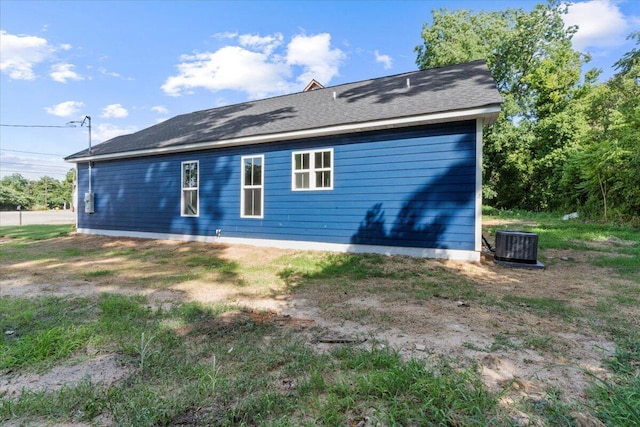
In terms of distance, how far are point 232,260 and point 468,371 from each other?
544cm

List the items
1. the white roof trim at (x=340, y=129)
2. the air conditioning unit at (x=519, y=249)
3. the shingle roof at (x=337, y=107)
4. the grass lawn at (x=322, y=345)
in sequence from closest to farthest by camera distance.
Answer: the grass lawn at (x=322, y=345), the air conditioning unit at (x=519, y=249), the white roof trim at (x=340, y=129), the shingle roof at (x=337, y=107)

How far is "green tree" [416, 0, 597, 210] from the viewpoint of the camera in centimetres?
1752

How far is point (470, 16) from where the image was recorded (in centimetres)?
2045

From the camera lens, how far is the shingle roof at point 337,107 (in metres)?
6.53

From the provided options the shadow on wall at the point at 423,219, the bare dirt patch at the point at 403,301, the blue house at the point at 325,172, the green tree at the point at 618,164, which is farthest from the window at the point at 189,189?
the green tree at the point at 618,164

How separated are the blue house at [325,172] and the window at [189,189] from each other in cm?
3

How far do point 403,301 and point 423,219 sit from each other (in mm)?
2907

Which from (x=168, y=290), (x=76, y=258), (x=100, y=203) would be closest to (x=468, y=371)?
(x=168, y=290)

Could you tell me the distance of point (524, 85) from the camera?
65.8 ft

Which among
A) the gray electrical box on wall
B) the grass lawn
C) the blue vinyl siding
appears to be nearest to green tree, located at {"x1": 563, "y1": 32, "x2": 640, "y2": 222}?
the grass lawn

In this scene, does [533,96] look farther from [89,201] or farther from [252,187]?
[89,201]

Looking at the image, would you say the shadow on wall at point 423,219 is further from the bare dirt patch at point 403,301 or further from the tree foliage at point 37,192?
the tree foliage at point 37,192

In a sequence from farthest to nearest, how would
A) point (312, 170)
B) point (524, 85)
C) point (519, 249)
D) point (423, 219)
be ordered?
point (524, 85) < point (312, 170) < point (423, 219) < point (519, 249)

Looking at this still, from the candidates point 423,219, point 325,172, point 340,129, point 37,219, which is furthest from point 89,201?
point 37,219
